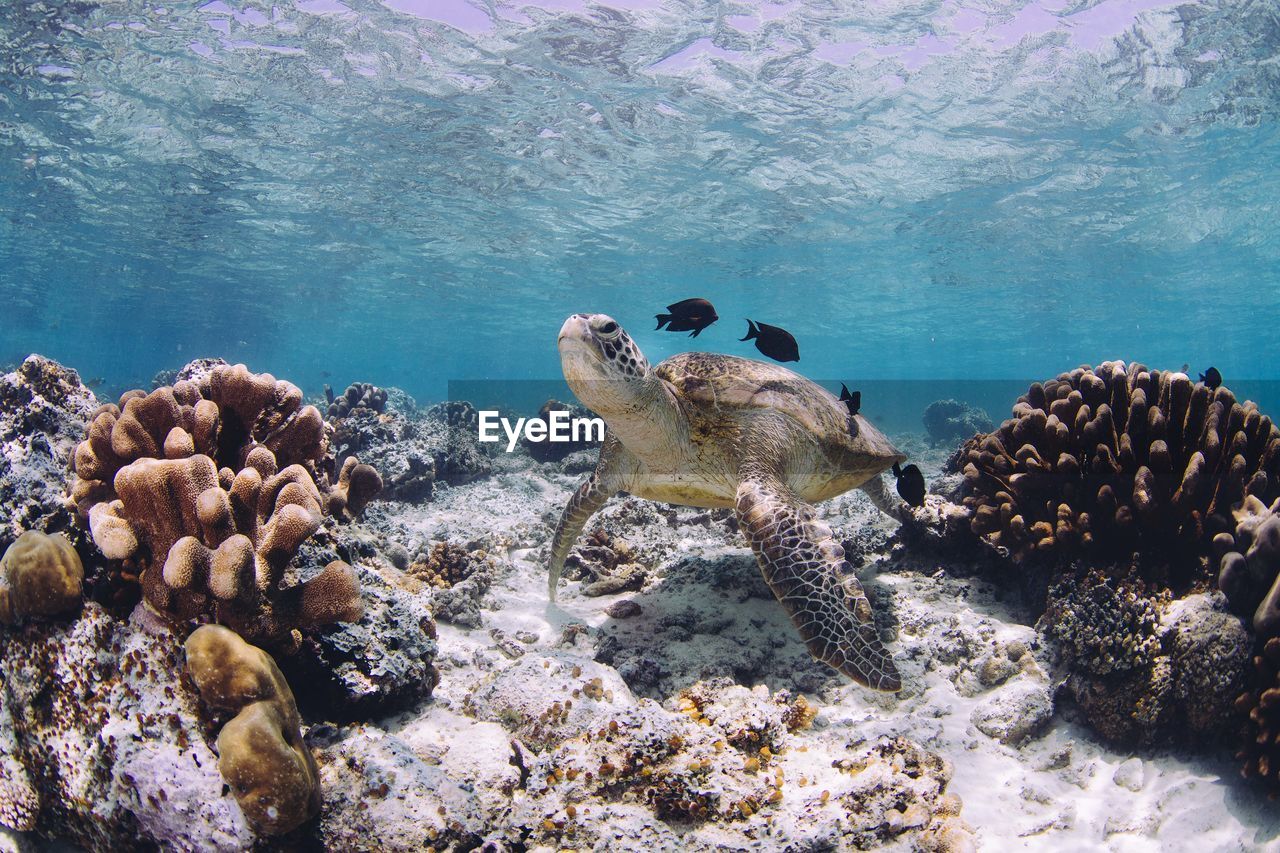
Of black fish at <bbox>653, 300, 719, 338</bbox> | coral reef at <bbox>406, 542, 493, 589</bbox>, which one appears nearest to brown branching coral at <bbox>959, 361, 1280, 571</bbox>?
black fish at <bbox>653, 300, 719, 338</bbox>

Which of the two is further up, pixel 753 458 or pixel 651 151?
pixel 651 151

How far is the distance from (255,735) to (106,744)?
752 millimetres

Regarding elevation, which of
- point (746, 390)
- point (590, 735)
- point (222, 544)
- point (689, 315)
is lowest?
point (590, 735)

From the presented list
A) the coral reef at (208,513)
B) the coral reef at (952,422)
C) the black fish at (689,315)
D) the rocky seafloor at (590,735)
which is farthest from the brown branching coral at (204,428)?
the coral reef at (952,422)

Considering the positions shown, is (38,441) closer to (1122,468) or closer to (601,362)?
(601,362)

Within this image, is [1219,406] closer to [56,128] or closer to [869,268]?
[56,128]

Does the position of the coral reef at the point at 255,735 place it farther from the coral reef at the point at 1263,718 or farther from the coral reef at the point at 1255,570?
the coral reef at the point at 1255,570

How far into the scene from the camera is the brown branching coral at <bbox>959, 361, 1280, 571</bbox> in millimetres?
3510

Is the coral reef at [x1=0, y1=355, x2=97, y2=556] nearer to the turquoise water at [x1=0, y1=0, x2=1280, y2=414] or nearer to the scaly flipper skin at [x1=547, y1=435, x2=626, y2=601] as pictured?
the scaly flipper skin at [x1=547, y1=435, x2=626, y2=601]

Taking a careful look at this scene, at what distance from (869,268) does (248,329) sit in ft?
181

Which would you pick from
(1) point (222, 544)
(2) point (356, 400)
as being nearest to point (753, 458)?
(1) point (222, 544)

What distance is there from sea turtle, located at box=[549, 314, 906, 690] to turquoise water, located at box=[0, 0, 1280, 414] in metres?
10.6

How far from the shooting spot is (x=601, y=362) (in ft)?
12.8

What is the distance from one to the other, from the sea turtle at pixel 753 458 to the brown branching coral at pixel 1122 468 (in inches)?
44.4
